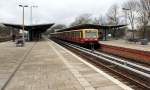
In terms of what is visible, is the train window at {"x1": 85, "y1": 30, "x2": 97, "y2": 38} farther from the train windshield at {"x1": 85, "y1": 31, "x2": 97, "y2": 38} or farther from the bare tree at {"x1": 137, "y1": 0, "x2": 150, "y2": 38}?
the bare tree at {"x1": 137, "y1": 0, "x2": 150, "y2": 38}

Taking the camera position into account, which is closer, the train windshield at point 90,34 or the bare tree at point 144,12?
the train windshield at point 90,34

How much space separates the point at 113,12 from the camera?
11075 centimetres

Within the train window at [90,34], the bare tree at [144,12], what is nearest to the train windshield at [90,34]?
the train window at [90,34]

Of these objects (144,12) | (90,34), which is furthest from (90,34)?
(144,12)

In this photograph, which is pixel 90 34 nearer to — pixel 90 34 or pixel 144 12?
pixel 90 34

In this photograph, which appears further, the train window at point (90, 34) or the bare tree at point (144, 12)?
the bare tree at point (144, 12)

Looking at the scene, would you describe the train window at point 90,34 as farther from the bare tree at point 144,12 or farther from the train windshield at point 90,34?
the bare tree at point 144,12

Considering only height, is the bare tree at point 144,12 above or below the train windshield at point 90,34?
above

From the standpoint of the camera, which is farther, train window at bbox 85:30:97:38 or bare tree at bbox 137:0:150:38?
bare tree at bbox 137:0:150:38

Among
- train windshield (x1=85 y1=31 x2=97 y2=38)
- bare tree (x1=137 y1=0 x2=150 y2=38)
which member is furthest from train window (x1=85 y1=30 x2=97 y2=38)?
bare tree (x1=137 y1=0 x2=150 y2=38)

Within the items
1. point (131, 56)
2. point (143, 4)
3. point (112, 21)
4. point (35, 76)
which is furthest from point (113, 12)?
point (35, 76)

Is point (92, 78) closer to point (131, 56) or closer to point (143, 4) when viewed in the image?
point (131, 56)

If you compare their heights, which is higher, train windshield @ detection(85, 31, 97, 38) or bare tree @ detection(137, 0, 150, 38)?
bare tree @ detection(137, 0, 150, 38)

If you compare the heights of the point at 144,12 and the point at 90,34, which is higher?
the point at 144,12
